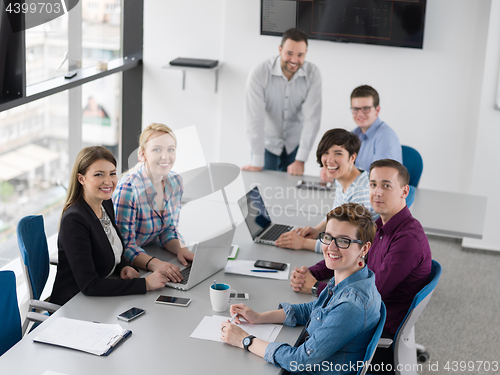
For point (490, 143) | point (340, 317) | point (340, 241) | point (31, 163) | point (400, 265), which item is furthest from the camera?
point (490, 143)

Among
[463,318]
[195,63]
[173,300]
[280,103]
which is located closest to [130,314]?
[173,300]

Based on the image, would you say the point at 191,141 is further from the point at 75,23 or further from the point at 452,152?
the point at 452,152

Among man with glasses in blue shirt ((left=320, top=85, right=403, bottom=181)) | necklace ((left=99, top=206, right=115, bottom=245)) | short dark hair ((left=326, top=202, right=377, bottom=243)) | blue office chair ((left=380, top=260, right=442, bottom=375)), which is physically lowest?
blue office chair ((left=380, top=260, right=442, bottom=375))

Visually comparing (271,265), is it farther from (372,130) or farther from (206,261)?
(372,130)

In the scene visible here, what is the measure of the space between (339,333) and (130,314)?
0.77 metres

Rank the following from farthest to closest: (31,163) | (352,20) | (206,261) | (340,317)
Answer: (352,20)
(31,163)
(206,261)
(340,317)

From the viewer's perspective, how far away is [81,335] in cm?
188

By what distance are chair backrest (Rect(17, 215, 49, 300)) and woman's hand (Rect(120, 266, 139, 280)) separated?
38cm

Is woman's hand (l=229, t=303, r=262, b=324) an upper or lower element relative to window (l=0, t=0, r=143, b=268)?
lower

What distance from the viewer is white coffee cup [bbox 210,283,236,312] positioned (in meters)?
2.09

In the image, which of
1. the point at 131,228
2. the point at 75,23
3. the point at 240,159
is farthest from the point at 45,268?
the point at 240,159

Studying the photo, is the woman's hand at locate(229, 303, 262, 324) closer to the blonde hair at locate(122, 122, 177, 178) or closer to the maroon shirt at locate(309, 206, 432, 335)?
the maroon shirt at locate(309, 206, 432, 335)

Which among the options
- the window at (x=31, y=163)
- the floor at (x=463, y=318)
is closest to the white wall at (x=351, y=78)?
the floor at (x=463, y=318)

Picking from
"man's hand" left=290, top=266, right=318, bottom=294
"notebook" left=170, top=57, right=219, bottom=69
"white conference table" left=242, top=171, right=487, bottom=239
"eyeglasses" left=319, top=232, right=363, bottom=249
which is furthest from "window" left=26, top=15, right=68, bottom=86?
"eyeglasses" left=319, top=232, right=363, bottom=249
